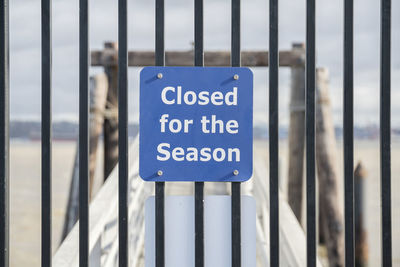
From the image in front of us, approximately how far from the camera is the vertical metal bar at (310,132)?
188 cm

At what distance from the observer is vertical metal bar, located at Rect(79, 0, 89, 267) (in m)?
1.88

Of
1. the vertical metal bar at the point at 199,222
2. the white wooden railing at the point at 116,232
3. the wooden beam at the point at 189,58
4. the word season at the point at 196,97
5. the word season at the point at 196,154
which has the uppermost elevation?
the wooden beam at the point at 189,58

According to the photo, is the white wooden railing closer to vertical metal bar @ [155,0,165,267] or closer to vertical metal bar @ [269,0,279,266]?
vertical metal bar @ [155,0,165,267]

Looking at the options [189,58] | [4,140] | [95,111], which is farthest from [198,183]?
[95,111]

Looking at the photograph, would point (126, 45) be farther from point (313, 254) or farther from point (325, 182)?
point (325, 182)

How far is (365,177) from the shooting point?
7.20 meters

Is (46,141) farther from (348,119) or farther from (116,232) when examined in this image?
(116,232)

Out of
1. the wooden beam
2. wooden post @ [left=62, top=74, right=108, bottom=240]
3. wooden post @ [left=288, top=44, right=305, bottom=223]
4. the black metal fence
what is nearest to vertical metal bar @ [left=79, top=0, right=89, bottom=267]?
the black metal fence

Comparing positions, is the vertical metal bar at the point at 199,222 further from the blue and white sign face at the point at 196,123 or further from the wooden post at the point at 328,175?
the wooden post at the point at 328,175

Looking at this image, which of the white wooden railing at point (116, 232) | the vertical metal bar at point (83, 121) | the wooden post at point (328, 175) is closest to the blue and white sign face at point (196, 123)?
the vertical metal bar at point (83, 121)

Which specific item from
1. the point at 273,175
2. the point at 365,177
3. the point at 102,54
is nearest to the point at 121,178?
the point at 273,175

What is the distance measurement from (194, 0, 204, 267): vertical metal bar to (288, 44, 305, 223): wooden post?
466cm

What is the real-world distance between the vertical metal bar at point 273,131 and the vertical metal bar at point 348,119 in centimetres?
28

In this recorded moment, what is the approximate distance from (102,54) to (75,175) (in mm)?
1686
